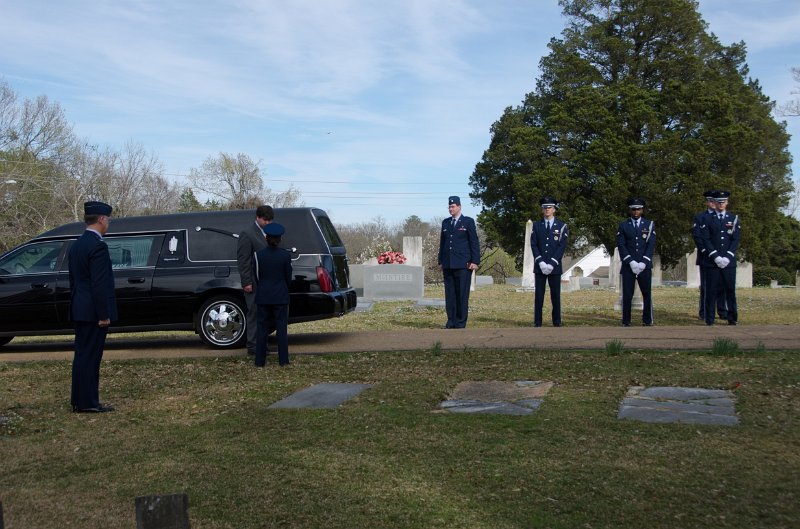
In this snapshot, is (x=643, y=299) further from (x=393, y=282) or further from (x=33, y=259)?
(x=393, y=282)

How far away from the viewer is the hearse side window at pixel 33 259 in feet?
37.0

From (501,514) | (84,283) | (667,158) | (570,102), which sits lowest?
(501,514)

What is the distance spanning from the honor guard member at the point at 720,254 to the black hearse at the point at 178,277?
5396 millimetres

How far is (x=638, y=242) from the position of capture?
1286 cm

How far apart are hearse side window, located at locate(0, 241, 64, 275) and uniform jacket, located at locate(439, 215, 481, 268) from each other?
521cm

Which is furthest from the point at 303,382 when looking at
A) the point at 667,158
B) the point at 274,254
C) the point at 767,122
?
the point at 767,122

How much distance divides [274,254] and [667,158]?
32.2 meters

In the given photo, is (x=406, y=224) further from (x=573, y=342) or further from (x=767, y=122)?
(x=573, y=342)

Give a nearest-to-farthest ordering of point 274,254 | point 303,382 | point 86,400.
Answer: point 86,400 < point 303,382 < point 274,254

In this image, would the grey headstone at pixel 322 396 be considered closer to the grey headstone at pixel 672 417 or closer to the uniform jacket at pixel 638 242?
the grey headstone at pixel 672 417

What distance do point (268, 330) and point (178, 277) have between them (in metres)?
2.11

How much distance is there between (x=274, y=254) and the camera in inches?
368

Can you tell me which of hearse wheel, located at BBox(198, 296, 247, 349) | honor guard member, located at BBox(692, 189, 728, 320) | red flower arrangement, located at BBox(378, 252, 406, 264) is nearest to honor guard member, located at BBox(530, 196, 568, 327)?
honor guard member, located at BBox(692, 189, 728, 320)

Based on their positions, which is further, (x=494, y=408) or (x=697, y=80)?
(x=697, y=80)
